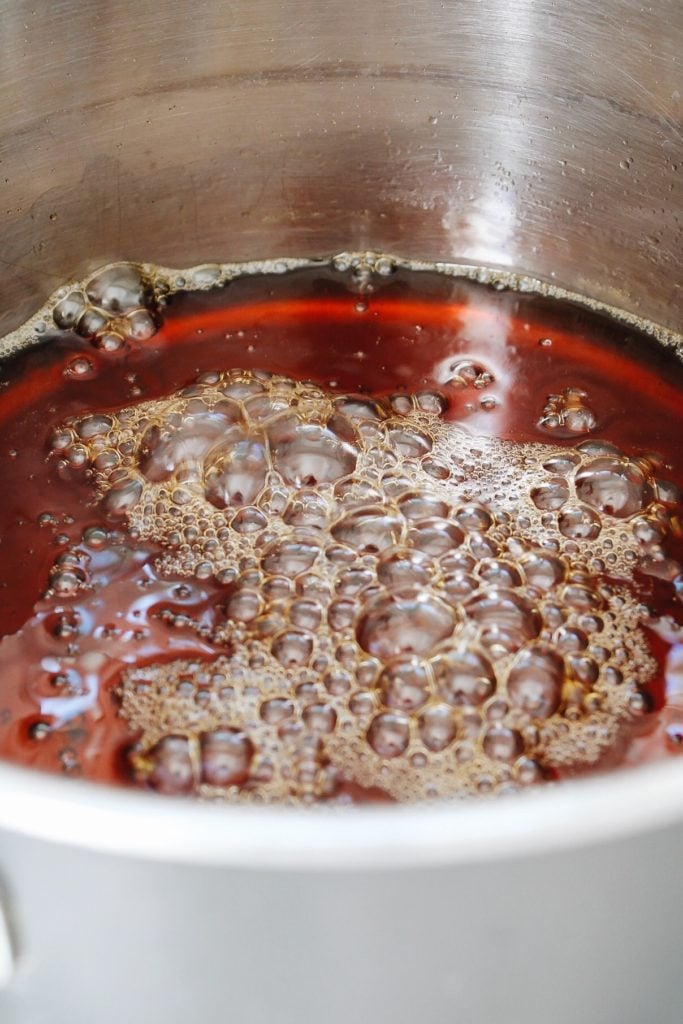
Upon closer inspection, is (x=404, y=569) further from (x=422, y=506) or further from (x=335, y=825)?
(x=335, y=825)

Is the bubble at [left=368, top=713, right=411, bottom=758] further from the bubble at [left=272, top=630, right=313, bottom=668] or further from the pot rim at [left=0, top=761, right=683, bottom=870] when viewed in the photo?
the pot rim at [left=0, top=761, right=683, bottom=870]

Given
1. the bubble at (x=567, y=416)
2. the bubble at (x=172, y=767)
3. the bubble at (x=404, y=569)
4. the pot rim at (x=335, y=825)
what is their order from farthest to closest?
1. the bubble at (x=567, y=416)
2. the bubble at (x=404, y=569)
3. the bubble at (x=172, y=767)
4. the pot rim at (x=335, y=825)

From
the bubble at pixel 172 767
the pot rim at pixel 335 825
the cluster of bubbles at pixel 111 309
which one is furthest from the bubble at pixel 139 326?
the pot rim at pixel 335 825

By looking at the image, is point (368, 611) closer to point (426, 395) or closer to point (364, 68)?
point (426, 395)

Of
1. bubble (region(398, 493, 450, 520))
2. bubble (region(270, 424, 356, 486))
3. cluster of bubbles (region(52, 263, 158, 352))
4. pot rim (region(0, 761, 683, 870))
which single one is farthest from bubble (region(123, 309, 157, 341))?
pot rim (region(0, 761, 683, 870))

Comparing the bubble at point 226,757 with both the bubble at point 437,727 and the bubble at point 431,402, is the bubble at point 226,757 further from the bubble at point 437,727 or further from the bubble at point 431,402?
the bubble at point 431,402

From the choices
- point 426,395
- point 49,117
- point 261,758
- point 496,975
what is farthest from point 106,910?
point 49,117
